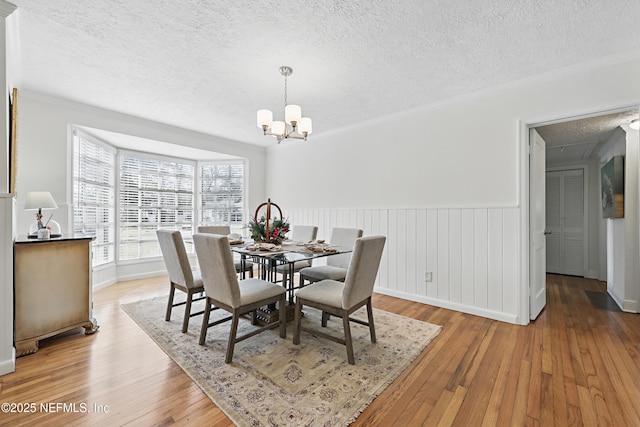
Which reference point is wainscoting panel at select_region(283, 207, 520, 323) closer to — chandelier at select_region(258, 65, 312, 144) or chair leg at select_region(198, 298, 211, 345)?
chandelier at select_region(258, 65, 312, 144)

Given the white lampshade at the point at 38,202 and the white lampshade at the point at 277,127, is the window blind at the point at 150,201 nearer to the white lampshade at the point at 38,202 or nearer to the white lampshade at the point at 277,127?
the white lampshade at the point at 38,202

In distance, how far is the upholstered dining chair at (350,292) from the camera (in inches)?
79.8

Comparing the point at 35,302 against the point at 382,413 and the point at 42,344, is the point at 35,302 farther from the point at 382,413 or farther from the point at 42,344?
the point at 382,413

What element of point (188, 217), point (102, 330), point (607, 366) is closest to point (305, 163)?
point (188, 217)

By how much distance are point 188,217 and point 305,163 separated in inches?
102

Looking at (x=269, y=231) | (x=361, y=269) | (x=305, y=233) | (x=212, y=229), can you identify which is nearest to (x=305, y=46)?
(x=269, y=231)

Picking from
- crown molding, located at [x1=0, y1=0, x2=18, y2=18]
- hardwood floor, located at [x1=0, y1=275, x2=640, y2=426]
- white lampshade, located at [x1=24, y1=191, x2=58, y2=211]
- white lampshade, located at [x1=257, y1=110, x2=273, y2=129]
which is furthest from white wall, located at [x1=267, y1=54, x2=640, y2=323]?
crown molding, located at [x1=0, y1=0, x2=18, y2=18]

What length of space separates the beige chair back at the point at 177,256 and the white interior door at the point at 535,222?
3.41 metres

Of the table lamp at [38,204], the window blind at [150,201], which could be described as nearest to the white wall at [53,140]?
the table lamp at [38,204]

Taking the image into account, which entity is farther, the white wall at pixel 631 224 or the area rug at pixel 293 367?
the white wall at pixel 631 224

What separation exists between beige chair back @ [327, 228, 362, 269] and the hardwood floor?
1255 mm

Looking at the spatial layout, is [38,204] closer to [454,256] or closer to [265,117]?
[265,117]

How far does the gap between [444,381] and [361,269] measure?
904mm

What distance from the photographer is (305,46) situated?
7.46ft
